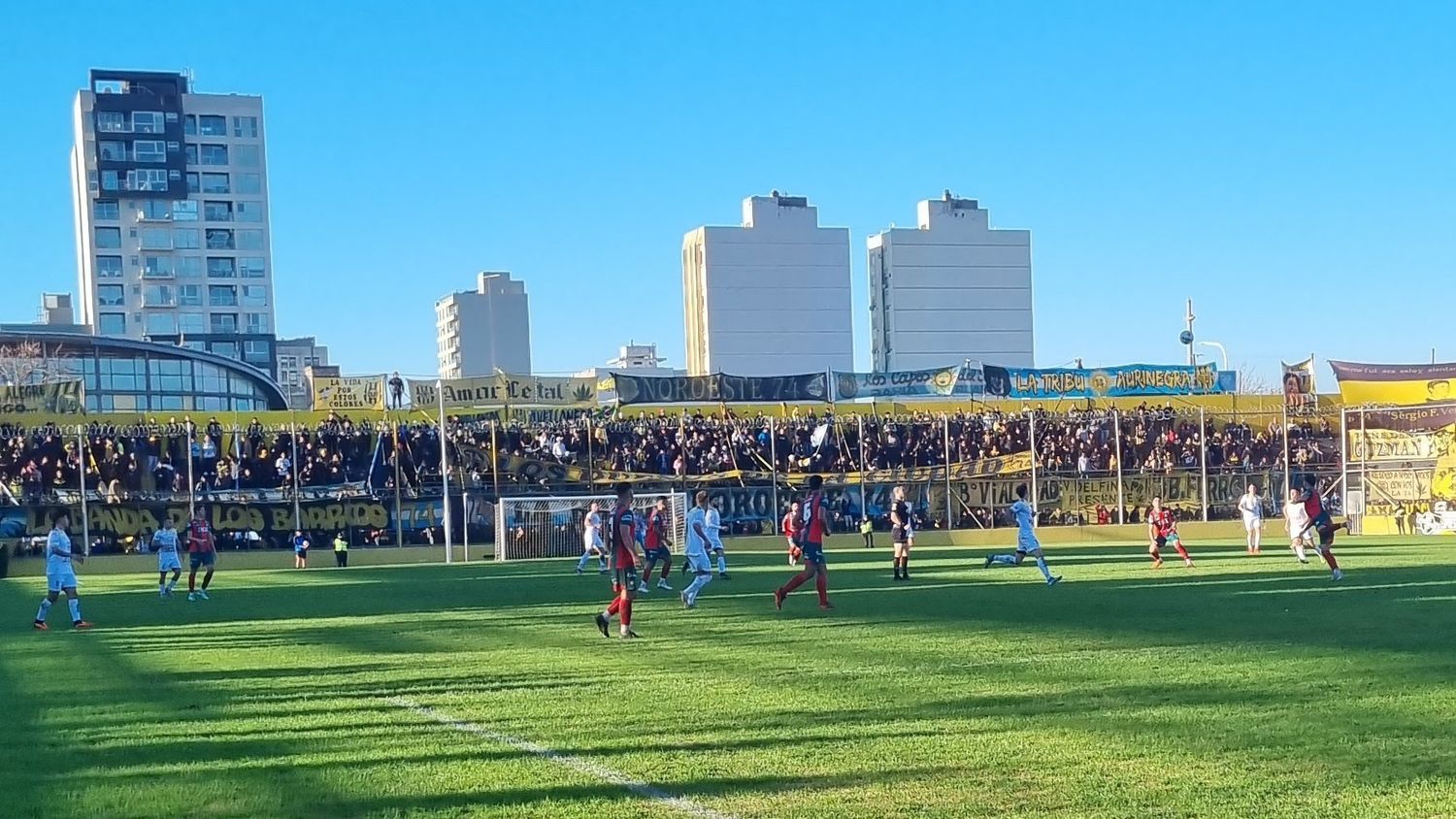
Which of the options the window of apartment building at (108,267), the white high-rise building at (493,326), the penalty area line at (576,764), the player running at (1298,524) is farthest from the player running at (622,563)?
the white high-rise building at (493,326)

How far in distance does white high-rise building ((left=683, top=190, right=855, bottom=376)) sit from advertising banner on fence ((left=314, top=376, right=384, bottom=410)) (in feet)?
297

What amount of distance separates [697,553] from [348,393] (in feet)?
90.5

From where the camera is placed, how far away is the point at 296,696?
12742 millimetres

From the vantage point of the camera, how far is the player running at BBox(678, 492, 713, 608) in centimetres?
2161

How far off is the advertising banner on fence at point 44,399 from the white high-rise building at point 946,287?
3957 inches

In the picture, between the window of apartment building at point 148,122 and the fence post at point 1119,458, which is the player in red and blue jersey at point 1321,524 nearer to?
the fence post at point 1119,458

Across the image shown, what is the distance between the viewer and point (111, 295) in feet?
385

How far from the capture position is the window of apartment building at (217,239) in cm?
11912

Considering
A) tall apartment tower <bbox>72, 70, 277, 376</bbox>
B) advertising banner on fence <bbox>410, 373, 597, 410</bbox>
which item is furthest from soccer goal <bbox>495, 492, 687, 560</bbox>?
tall apartment tower <bbox>72, 70, 277, 376</bbox>

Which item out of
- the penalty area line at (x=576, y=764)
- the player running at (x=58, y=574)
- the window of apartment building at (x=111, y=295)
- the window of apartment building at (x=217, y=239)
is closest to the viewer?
the penalty area line at (x=576, y=764)

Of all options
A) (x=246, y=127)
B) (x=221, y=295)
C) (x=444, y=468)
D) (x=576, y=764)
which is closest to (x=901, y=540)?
(x=576, y=764)

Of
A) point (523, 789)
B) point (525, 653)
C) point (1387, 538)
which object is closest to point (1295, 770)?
point (523, 789)

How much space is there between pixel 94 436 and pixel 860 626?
3504cm

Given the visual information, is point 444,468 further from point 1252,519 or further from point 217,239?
point 217,239
